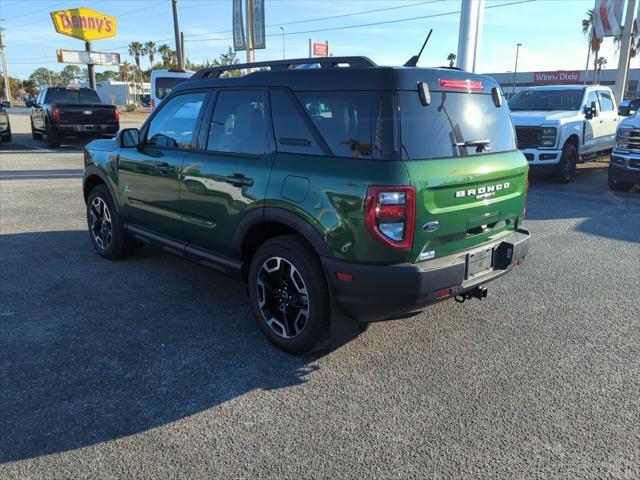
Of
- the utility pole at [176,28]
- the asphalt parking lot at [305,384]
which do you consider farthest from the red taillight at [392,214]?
the utility pole at [176,28]

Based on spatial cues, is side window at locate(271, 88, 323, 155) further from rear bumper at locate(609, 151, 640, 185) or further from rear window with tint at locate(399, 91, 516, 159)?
rear bumper at locate(609, 151, 640, 185)

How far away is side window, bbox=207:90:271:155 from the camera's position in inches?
142

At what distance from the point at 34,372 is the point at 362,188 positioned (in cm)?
241

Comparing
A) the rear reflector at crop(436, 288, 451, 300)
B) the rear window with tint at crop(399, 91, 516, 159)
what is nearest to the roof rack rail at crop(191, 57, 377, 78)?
the rear window with tint at crop(399, 91, 516, 159)

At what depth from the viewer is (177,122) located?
14.6 feet

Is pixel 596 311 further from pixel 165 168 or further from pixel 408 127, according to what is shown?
pixel 165 168

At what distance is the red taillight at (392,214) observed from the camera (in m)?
2.84

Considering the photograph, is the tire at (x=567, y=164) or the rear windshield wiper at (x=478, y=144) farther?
the tire at (x=567, y=164)

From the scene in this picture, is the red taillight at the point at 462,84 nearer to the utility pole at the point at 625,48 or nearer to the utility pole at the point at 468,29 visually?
the utility pole at the point at 468,29

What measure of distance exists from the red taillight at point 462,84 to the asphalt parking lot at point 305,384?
5.94ft

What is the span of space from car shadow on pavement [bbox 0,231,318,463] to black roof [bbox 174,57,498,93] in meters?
1.84

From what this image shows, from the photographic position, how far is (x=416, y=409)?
293 cm

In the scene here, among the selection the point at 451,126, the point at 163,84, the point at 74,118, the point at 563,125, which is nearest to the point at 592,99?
the point at 563,125

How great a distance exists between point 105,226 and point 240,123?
2645 millimetres
